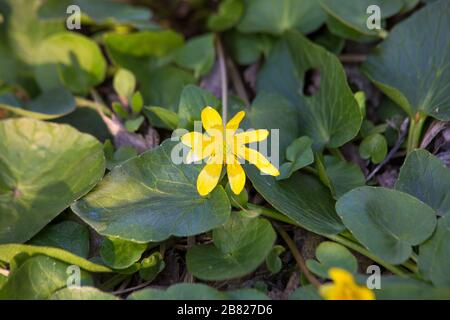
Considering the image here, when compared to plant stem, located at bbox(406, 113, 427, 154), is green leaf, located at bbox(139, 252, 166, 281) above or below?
below

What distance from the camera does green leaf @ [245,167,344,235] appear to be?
1.22m

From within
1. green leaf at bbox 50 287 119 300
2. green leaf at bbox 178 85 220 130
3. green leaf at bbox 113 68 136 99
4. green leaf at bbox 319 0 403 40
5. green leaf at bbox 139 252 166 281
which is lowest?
green leaf at bbox 139 252 166 281

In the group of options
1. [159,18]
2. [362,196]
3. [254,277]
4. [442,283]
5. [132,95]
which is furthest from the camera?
[159,18]

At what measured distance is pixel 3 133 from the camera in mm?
1402

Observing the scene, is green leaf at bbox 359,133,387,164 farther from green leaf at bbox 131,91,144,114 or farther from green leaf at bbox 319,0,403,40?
green leaf at bbox 131,91,144,114

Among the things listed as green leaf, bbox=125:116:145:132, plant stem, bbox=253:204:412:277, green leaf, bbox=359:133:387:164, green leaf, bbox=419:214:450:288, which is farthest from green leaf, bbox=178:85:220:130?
green leaf, bbox=419:214:450:288

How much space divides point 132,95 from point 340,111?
1.85ft

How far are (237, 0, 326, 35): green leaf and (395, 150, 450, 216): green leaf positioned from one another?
61cm

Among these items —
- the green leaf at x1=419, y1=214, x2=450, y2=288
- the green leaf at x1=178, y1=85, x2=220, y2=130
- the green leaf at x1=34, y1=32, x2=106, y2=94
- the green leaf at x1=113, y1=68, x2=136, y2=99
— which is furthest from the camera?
the green leaf at x1=34, y1=32, x2=106, y2=94

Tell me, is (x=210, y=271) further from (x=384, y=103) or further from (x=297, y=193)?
(x=384, y=103)

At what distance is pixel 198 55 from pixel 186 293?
2.75ft

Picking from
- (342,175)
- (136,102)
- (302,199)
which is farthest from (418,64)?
(136,102)

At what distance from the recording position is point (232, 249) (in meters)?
1.25
